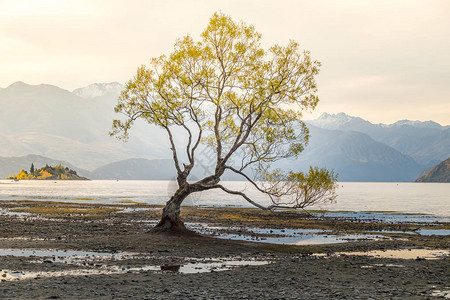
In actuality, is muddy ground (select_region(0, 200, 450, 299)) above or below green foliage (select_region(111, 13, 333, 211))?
below

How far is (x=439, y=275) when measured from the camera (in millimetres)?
28359

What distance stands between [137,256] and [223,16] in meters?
24.1

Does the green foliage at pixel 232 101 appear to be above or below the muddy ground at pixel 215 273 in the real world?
above

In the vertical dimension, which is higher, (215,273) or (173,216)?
(173,216)

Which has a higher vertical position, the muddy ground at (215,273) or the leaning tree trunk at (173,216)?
the leaning tree trunk at (173,216)

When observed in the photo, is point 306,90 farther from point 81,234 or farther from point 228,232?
point 81,234

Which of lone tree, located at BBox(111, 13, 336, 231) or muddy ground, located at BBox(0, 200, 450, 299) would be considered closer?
muddy ground, located at BBox(0, 200, 450, 299)

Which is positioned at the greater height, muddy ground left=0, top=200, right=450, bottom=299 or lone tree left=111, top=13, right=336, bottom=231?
lone tree left=111, top=13, right=336, bottom=231

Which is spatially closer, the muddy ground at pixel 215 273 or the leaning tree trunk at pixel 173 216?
the muddy ground at pixel 215 273

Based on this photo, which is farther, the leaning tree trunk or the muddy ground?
the leaning tree trunk

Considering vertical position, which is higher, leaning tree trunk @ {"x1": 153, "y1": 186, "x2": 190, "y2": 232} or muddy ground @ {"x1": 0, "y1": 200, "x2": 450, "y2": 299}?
leaning tree trunk @ {"x1": 153, "y1": 186, "x2": 190, "y2": 232}

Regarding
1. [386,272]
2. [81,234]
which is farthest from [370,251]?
[81,234]

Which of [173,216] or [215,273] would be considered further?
[173,216]

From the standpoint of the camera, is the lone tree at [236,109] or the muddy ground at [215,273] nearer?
the muddy ground at [215,273]
